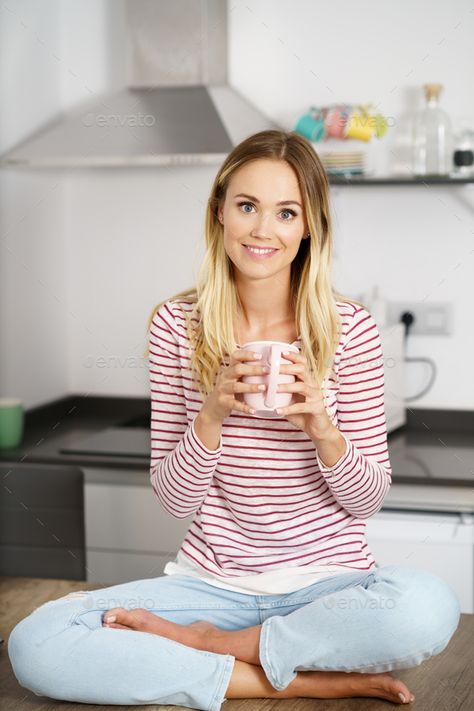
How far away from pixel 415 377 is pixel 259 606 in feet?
3.82

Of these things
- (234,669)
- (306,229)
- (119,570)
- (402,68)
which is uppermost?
(402,68)

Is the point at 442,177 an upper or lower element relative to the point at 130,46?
lower

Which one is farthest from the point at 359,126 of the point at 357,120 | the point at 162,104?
the point at 162,104

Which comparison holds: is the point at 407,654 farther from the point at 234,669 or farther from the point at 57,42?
the point at 57,42

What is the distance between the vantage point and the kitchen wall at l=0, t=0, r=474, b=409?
244 centimetres

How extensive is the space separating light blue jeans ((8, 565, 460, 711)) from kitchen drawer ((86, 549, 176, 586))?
35.1 inches

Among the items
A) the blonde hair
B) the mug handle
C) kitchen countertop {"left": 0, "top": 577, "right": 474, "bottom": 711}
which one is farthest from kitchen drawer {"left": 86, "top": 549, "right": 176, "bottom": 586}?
the mug handle

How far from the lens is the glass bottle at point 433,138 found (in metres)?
2.35

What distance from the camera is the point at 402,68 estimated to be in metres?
2.43

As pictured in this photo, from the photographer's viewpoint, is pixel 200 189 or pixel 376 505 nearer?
pixel 376 505

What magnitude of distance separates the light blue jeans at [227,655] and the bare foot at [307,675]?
0.02 meters

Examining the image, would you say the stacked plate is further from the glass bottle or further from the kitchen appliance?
the kitchen appliance

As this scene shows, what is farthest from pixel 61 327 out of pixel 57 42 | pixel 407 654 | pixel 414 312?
pixel 407 654

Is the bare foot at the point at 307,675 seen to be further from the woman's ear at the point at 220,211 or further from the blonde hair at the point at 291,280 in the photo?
the woman's ear at the point at 220,211
